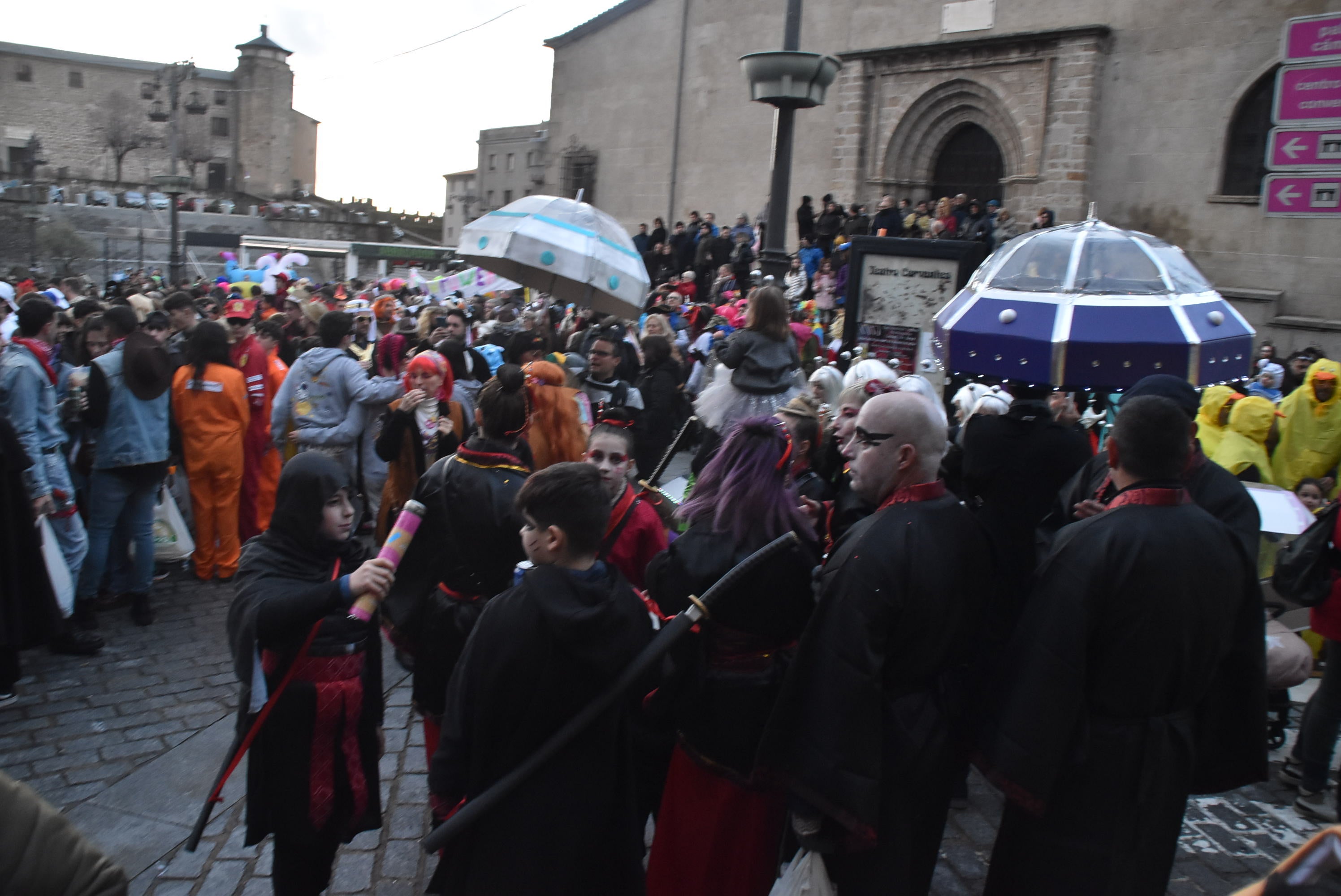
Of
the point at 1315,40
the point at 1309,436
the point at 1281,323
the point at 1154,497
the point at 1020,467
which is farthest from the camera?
the point at 1281,323

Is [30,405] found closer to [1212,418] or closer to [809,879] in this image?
[809,879]

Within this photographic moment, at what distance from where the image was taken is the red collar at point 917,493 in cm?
284

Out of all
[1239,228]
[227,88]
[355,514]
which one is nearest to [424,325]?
[355,514]

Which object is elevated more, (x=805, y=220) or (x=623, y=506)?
(x=805, y=220)

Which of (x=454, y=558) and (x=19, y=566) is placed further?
(x=19, y=566)

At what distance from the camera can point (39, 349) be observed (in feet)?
18.5

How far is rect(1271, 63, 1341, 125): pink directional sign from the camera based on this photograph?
19.6 feet

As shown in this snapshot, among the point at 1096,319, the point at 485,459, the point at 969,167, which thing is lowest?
the point at 485,459

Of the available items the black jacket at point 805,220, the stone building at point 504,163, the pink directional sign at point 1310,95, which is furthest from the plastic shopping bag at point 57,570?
the stone building at point 504,163

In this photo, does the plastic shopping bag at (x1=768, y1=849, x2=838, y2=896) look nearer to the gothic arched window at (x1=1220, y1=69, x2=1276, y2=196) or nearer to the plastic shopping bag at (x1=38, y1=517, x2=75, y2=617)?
the plastic shopping bag at (x1=38, y1=517, x2=75, y2=617)

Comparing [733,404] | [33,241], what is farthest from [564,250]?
[33,241]

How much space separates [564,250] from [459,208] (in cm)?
6208

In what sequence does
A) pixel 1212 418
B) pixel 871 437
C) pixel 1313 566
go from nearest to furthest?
pixel 871 437 < pixel 1313 566 < pixel 1212 418

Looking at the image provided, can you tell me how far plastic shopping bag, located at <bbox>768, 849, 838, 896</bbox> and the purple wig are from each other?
3.00ft
